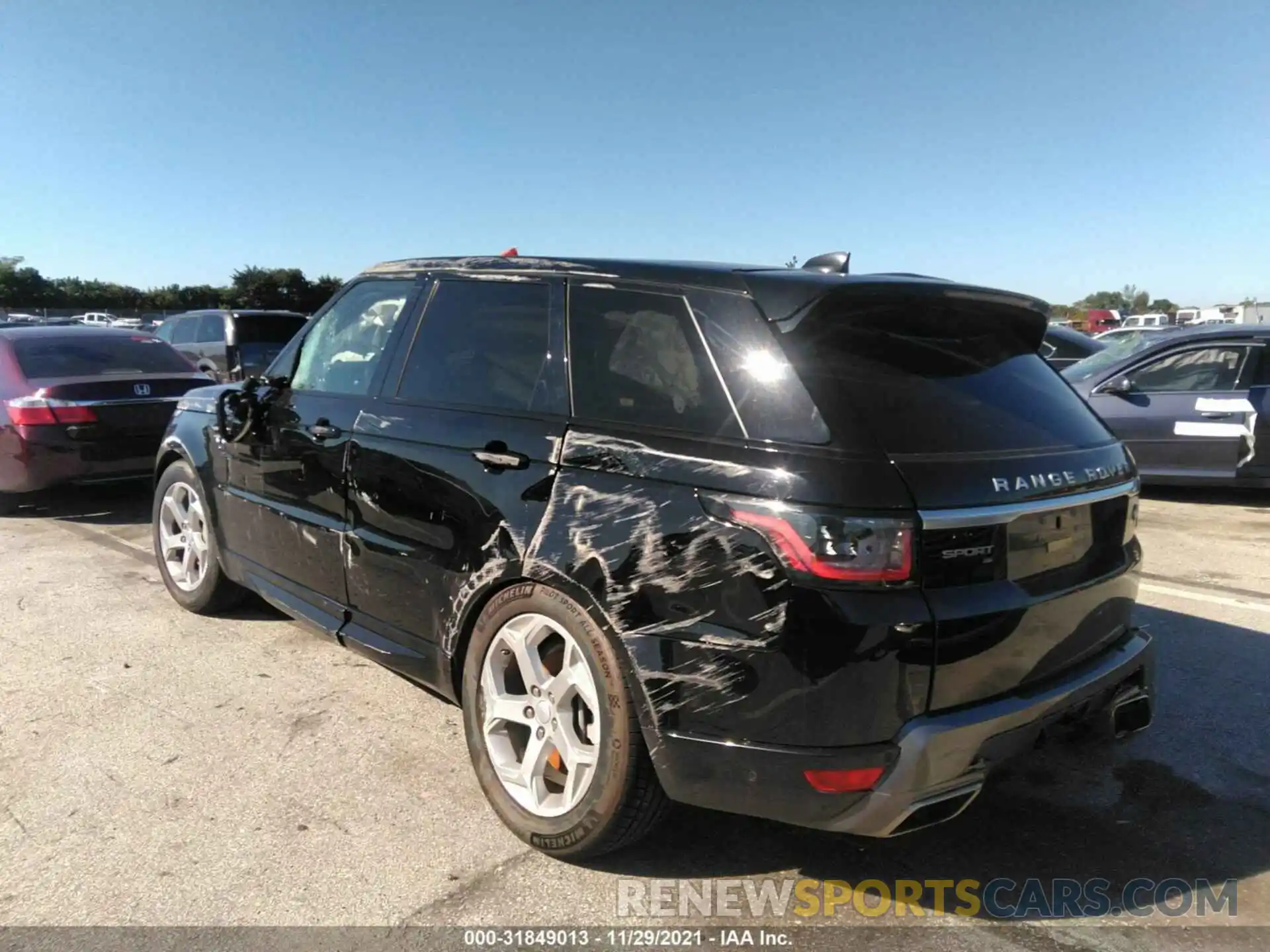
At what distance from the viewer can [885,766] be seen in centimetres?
222

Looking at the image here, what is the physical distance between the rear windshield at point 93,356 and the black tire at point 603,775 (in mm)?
6572

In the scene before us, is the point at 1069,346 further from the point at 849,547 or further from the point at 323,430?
the point at 849,547

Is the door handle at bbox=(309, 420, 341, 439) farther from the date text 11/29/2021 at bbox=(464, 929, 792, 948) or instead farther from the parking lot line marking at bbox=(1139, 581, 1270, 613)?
the parking lot line marking at bbox=(1139, 581, 1270, 613)

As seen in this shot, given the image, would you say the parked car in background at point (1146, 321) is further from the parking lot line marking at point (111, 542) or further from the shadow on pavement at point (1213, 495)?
the parking lot line marking at point (111, 542)

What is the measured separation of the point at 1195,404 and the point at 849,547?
7325 mm

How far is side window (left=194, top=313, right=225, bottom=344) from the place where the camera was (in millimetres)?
15461

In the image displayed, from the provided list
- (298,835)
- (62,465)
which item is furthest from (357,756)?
(62,465)

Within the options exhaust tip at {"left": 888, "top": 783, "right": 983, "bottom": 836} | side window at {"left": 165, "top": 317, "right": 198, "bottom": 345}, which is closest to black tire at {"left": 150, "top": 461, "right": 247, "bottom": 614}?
exhaust tip at {"left": 888, "top": 783, "right": 983, "bottom": 836}

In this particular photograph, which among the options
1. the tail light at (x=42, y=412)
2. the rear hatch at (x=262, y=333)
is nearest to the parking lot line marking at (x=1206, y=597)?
the tail light at (x=42, y=412)

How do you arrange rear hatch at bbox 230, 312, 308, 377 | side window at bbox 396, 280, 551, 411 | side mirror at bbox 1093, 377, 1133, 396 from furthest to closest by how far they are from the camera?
rear hatch at bbox 230, 312, 308, 377 < side mirror at bbox 1093, 377, 1133, 396 < side window at bbox 396, 280, 551, 411

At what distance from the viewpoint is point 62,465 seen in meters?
7.24

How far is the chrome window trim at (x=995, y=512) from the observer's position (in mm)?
2230

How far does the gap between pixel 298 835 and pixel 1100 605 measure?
2571mm

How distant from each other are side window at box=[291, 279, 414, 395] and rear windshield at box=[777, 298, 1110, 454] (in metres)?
1.90
